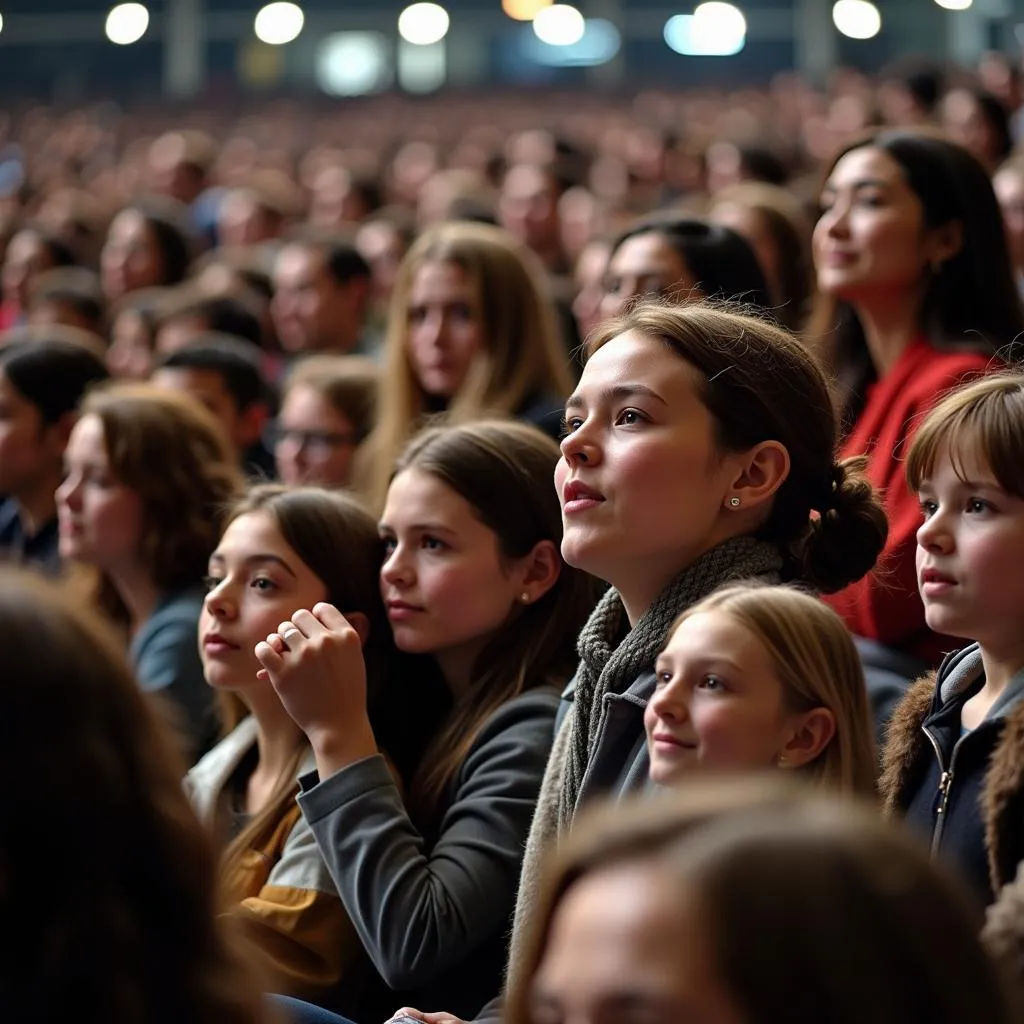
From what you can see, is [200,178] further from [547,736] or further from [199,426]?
[547,736]

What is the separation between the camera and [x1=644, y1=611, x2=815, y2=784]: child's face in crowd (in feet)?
5.80

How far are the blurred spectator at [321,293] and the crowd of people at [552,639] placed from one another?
0.06 m

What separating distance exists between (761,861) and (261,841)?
166 centimetres

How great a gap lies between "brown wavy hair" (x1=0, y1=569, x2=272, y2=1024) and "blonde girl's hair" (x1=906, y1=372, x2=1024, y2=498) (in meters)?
1.03

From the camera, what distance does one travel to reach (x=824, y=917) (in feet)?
3.07

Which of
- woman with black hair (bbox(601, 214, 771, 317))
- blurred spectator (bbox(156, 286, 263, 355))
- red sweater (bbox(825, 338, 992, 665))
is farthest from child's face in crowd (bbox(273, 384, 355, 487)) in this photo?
red sweater (bbox(825, 338, 992, 665))

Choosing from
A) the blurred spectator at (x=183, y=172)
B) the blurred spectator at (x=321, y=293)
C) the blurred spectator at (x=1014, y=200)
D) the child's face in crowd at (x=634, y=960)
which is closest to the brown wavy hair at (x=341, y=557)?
the child's face in crowd at (x=634, y=960)

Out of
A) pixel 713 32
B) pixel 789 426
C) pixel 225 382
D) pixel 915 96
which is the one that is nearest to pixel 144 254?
pixel 225 382

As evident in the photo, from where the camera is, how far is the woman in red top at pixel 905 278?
308 cm

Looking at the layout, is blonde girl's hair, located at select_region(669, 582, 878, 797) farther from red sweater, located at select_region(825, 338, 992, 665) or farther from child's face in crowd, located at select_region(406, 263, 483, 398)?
child's face in crowd, located at select_region(406, 263, 483, 398)

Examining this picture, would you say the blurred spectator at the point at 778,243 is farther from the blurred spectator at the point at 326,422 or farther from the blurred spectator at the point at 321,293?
the blurred spectator at the point at 321,293

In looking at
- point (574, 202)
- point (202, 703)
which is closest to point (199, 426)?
point (202, 703)

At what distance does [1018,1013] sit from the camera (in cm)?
100

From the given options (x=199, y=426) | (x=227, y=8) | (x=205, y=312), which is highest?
(x=227, y=8)
